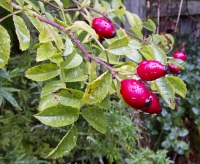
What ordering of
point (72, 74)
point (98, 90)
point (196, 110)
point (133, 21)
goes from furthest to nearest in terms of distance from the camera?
point (196, 110) → point (133, 21) → point (72, 74) → point (98, 90)

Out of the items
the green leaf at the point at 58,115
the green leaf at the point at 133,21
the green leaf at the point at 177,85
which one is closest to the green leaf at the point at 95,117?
the green leaf at the point at 58,115

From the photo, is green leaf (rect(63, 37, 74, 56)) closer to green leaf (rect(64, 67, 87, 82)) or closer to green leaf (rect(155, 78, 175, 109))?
green leaf (rect(64, 67, 87, 82))

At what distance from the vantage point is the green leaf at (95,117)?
492 mm

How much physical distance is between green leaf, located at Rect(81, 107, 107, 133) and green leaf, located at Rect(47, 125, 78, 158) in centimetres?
3

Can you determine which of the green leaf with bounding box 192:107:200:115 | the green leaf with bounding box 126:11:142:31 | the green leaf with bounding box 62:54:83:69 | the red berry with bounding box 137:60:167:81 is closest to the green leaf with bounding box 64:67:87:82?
the green leaf with bounding box 62:54:83:69

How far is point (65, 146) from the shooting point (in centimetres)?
46

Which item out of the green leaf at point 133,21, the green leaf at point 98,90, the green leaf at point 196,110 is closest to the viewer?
the green leaf at point 98,90

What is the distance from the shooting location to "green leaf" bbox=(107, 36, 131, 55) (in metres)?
0.47

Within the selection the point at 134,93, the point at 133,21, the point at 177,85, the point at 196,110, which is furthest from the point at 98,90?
the point at 196,110

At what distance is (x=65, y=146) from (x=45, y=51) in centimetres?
16

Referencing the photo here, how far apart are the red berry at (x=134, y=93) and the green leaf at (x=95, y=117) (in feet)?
0.23

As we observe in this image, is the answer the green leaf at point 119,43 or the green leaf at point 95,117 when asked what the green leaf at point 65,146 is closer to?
the green leaf at point 95,117

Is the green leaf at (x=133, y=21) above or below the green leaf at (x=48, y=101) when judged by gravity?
below

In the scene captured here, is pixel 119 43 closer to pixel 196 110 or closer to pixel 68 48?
pixel 68 48
